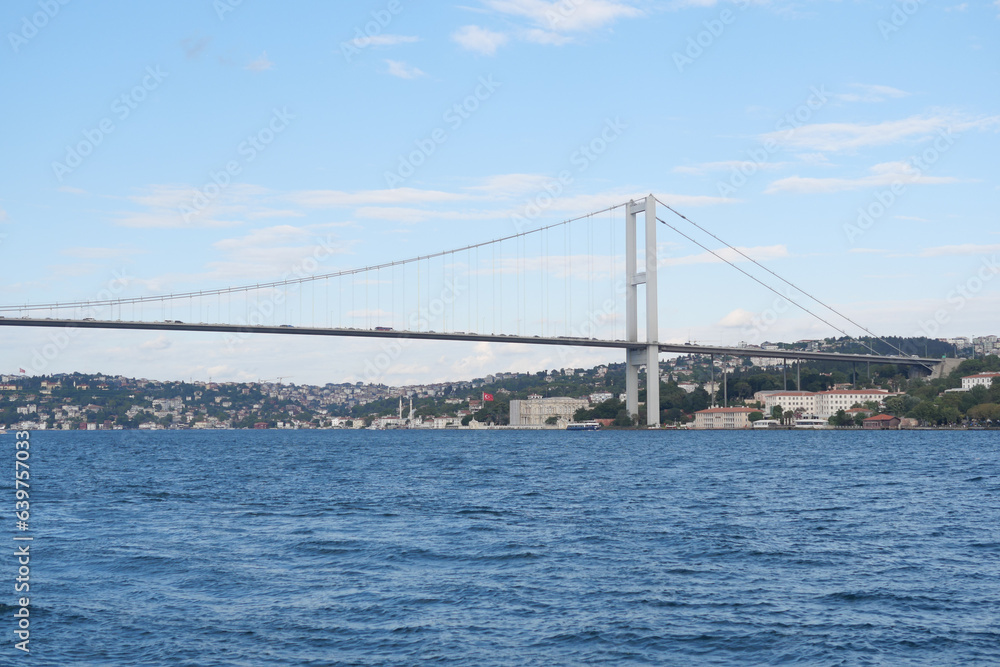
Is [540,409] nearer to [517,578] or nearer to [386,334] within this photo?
[386,334]

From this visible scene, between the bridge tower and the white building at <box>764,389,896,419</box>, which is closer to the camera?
the bridge tower

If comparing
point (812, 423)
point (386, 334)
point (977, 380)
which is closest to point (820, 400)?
point (812, 423)

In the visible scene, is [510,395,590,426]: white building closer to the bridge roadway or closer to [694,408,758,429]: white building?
[694,408,758,429]: white building

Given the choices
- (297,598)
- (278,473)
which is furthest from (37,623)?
(278,473)

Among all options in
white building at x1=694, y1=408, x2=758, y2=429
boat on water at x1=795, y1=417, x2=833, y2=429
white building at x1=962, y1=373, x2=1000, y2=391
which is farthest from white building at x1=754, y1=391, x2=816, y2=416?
white building at x1=962, y1=373, x2=1000, y2=391

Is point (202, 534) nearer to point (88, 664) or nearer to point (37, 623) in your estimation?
point (37, 623)

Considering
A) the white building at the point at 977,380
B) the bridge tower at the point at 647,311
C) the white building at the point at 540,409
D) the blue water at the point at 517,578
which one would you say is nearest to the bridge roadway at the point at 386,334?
the bridge tower at the point at 647,311
